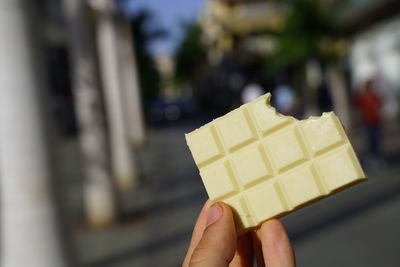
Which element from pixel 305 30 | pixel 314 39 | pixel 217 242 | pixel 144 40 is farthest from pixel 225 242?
pixel 144 40

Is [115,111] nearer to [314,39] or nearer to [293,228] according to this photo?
[293,228]

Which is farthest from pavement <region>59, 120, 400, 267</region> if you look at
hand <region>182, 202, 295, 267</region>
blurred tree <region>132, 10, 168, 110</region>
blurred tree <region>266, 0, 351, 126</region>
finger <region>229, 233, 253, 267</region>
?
blurred tree <region>132, 10, 168, 110</region>

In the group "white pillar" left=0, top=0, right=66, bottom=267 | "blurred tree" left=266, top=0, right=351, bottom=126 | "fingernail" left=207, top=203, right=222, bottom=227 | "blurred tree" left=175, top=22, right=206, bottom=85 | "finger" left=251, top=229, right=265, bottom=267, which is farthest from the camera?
"blurred tree" left=175, top=22, right=206, bottom=85

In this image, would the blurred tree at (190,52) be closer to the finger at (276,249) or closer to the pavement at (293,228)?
the pavement at (293,228)

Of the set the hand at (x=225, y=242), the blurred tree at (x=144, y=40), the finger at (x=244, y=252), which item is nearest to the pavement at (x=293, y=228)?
the finger at (x=244, y=252)

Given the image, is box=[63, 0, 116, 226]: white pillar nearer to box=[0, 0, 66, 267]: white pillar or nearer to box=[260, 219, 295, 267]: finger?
box=[0, 0, 66, 267]: white pillar

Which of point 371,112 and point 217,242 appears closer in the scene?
point 217,242
